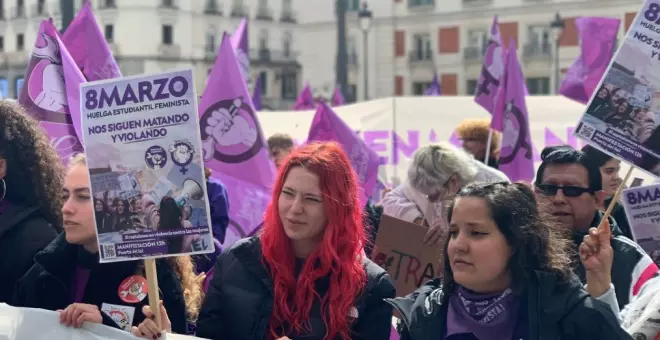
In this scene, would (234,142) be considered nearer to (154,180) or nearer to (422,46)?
(154,180)

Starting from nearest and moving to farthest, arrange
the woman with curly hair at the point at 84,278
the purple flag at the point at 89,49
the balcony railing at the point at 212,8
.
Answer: the woman with curly hair at the point at 84,278 → the purple flag at the point at 89,49 → the balcony railing at the point at 212,8

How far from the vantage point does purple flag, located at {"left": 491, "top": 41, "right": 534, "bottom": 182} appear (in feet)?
25.7

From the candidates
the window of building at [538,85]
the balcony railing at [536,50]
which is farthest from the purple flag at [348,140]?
the window of building at [538,85]

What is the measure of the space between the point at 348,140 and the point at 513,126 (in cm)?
134

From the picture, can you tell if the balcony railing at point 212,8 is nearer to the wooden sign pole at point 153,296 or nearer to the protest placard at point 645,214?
the protest placard at point 645,214

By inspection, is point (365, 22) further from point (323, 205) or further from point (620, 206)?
point (323, 205)

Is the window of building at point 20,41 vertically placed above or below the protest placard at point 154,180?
below

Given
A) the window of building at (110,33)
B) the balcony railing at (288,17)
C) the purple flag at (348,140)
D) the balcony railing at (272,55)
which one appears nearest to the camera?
the purple flag at (348,140)

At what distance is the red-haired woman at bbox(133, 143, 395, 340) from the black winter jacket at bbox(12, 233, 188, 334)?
0.88ft

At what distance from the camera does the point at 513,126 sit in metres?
8.12

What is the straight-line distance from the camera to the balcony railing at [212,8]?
202 feet

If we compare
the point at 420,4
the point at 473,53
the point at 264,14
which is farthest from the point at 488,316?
the point at 264,14

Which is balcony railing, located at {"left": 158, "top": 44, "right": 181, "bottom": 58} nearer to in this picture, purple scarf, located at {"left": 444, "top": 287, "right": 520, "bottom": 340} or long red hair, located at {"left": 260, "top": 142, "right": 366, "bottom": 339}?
long red hair, located at {"left": 260, "top": 142, "right": 366, "bottom": 339}

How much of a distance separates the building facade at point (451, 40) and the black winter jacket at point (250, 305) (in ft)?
141
